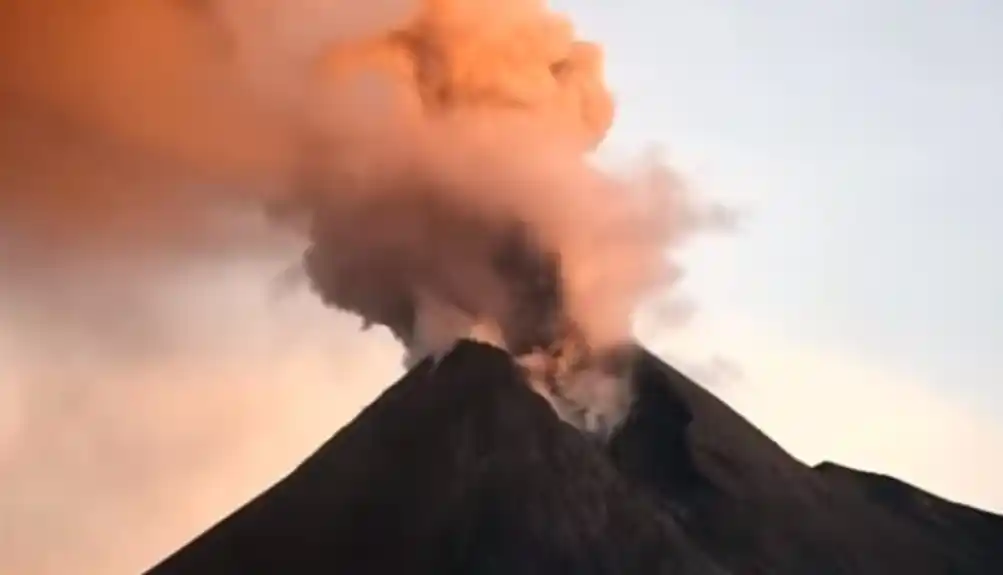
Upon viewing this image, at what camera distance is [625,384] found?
6856 cm

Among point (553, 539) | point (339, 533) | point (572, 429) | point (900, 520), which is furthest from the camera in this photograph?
point (900, 520)

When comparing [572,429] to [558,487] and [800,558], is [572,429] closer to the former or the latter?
[558,487]

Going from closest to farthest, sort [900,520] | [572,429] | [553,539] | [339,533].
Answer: [553,539] < [339,533] < [572,429] < [900,520]

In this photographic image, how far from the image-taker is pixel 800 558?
58.4m

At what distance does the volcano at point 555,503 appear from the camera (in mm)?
53938

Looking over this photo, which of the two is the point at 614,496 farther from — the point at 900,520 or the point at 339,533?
the point at 900,520

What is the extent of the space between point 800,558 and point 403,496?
1542cm

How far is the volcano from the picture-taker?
177ft

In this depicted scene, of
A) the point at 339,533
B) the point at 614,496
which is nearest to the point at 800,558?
the point at 614,496

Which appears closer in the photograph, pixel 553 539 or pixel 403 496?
pixel 553 539

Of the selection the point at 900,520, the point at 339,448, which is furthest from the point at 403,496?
the point at 900,520

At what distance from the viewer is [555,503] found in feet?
181

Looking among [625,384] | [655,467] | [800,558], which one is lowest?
[800,558]

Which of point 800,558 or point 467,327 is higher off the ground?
point 467,327
